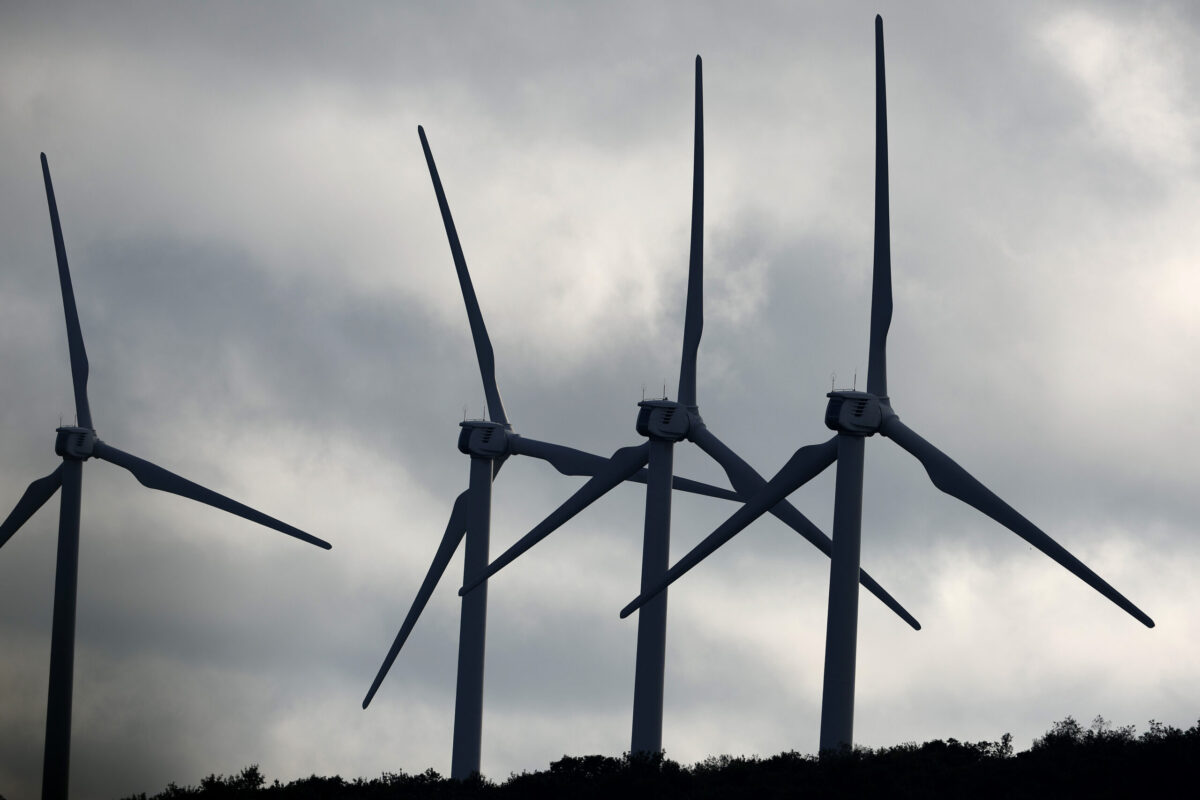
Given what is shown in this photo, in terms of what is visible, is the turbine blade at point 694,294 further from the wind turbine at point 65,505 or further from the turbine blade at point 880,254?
the wind turbine at point 65,505

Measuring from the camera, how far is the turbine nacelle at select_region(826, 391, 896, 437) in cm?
8575

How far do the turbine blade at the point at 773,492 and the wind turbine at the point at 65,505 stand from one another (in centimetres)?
3265

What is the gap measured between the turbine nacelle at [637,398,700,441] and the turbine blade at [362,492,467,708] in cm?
1544

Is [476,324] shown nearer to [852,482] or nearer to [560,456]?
[560,456]

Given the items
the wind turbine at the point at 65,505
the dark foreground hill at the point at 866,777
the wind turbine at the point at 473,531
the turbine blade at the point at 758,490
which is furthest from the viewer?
the wind turbine at the point at 65,505

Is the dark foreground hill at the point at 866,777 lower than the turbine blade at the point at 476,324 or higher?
lower

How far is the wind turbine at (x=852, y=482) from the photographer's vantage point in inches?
3329

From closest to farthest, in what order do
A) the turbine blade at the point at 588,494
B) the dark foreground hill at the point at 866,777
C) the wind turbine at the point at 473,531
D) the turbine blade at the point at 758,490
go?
the dark foreground hill at the point at 866,777
the turbine blade at the point at 758,490
the turbine blade at the point at 588,494
the wind turbine at the point at 473,531

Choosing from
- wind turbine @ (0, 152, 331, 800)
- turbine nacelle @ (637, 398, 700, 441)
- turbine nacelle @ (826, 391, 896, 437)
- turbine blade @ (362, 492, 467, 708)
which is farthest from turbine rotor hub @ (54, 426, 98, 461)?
turbine nacelle @ (826, 391, 896, 437)

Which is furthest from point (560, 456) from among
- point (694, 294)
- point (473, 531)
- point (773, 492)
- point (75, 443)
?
point (75, 443)

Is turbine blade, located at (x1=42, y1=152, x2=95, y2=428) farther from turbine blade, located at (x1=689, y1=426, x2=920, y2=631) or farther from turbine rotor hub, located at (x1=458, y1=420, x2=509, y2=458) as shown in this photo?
turbine blade, located at (x1=689, y1=426, x2=920, y2=631)

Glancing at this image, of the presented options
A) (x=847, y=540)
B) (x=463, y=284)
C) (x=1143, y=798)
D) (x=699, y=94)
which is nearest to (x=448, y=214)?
(x=463, y=284)

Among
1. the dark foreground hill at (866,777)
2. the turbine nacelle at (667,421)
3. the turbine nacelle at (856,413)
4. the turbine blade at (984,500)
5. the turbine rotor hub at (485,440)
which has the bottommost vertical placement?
the dark foreground hill at (866,777)

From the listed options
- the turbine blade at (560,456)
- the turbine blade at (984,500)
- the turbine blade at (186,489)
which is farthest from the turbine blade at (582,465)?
the turbine blade at (984,500)
